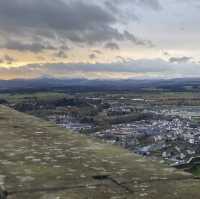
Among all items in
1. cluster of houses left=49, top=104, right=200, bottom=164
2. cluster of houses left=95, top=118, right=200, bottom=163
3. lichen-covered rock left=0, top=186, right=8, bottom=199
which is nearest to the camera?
lichen-covered rock left=0, top=186, right=8, bottom=199

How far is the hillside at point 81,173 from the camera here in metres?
4.66

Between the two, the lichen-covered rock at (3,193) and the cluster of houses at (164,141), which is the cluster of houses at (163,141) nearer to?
the cluster of houses at (164,141)

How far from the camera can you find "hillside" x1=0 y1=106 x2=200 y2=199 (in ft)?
15.3

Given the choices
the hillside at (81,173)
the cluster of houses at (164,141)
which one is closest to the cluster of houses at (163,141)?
the cluster of houses at (164,141)

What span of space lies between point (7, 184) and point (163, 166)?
2.04m

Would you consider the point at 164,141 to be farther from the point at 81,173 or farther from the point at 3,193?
the point at 3,193

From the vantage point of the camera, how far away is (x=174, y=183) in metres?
5.07

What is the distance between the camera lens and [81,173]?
17.9 ft

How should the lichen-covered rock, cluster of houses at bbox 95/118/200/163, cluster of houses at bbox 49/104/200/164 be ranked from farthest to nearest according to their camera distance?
cluster of houses at bbox 95/118/200/163, cluster of houses at bbox 49/104/200/164, the lichen-covered rock

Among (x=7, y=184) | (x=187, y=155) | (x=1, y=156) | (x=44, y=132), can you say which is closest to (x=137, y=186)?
(x=7, y=184)

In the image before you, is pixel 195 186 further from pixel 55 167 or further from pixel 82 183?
pixel 55 167

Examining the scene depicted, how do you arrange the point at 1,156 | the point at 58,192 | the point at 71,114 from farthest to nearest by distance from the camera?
the point at 71,114
the point at 1,156
the point at 58,192

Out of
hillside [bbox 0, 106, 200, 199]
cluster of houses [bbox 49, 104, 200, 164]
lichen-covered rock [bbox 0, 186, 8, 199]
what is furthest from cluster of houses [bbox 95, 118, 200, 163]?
lichen-covered rock [bbox 0, 186, 8, 199]

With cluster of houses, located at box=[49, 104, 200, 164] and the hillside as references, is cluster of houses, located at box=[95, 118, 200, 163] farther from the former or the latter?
the hillside
